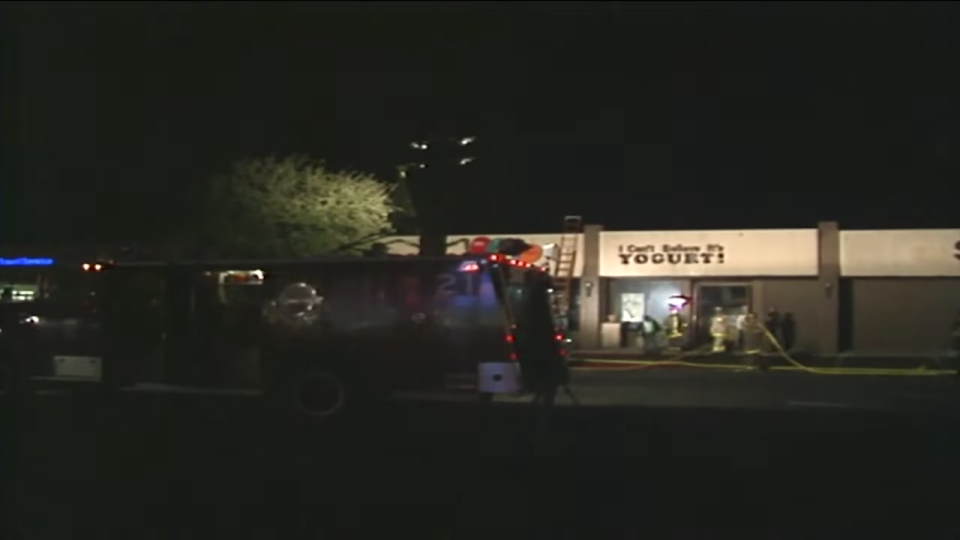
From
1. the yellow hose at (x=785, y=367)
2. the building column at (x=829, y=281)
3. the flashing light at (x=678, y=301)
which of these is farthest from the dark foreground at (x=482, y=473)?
the flashing light at (x=678, y=301)

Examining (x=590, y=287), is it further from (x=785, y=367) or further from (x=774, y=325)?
(x=785, y=367)

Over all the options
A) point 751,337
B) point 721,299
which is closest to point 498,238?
point 751,337

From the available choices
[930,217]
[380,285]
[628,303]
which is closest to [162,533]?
[380,285]

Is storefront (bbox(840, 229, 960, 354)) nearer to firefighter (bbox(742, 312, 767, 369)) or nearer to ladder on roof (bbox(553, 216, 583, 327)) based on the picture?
firefighter (bbox(742, 312, 767, 369))

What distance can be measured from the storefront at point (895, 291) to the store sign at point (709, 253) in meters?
1.13

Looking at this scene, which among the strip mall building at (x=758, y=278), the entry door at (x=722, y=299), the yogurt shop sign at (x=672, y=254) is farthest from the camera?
the entry door at (x=722, y=299)

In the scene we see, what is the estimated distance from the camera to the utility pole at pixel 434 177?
2809 centimetres

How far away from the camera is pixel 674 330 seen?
2798cm

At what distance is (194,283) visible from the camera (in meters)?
14.4

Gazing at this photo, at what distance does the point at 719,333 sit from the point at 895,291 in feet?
13.3

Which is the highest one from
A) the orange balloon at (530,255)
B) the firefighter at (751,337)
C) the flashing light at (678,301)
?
the orange balloon at (530,255)

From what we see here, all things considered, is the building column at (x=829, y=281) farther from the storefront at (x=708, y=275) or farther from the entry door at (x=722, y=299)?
the entry door at (x=722, y=299)

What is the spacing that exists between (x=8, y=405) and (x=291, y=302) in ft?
12.7

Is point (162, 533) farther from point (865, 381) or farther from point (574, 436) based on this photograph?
point (865, 381)
